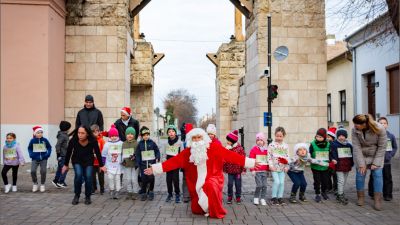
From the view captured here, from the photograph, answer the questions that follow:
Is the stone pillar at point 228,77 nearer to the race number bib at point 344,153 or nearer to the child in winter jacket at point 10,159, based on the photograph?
the child in winter jacket at point 10,159

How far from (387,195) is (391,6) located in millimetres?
4141

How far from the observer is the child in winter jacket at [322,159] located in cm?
895

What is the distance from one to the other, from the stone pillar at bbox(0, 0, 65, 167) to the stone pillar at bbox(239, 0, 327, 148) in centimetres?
642

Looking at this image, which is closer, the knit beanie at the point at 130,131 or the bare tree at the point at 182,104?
the knit beanie at the point at 130,131

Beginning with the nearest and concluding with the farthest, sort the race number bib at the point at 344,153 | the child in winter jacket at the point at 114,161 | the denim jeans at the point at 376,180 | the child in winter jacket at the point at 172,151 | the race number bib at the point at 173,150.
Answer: the denim jeans at the point at 376,180, the race number bib at the point at 344,153, the child in winter jacket at the point at 172,151, the race number bib at the point at 173,150, the child in winter jacket at the point at 114,161

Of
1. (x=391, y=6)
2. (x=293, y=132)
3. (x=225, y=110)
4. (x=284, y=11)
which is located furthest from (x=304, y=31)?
(x=225, y=110)

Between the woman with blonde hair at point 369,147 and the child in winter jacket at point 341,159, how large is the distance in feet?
1.33

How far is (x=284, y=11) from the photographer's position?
15000 mm

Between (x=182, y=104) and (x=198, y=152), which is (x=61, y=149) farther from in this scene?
(x=182, y=104)

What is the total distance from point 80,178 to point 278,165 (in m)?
3.70

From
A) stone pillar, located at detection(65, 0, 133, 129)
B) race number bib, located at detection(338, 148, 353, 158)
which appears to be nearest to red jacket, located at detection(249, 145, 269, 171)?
race number bib, located at detection(338, 148, 353, 158)

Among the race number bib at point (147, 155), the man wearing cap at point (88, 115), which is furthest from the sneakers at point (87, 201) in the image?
the man wearing cap at point (88, 115)

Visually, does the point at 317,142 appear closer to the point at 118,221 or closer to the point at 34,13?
the point at 118,221

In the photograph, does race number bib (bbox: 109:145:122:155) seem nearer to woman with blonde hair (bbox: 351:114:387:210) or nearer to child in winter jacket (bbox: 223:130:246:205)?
child in winter jacket (bbox: 223:130:246:205)
